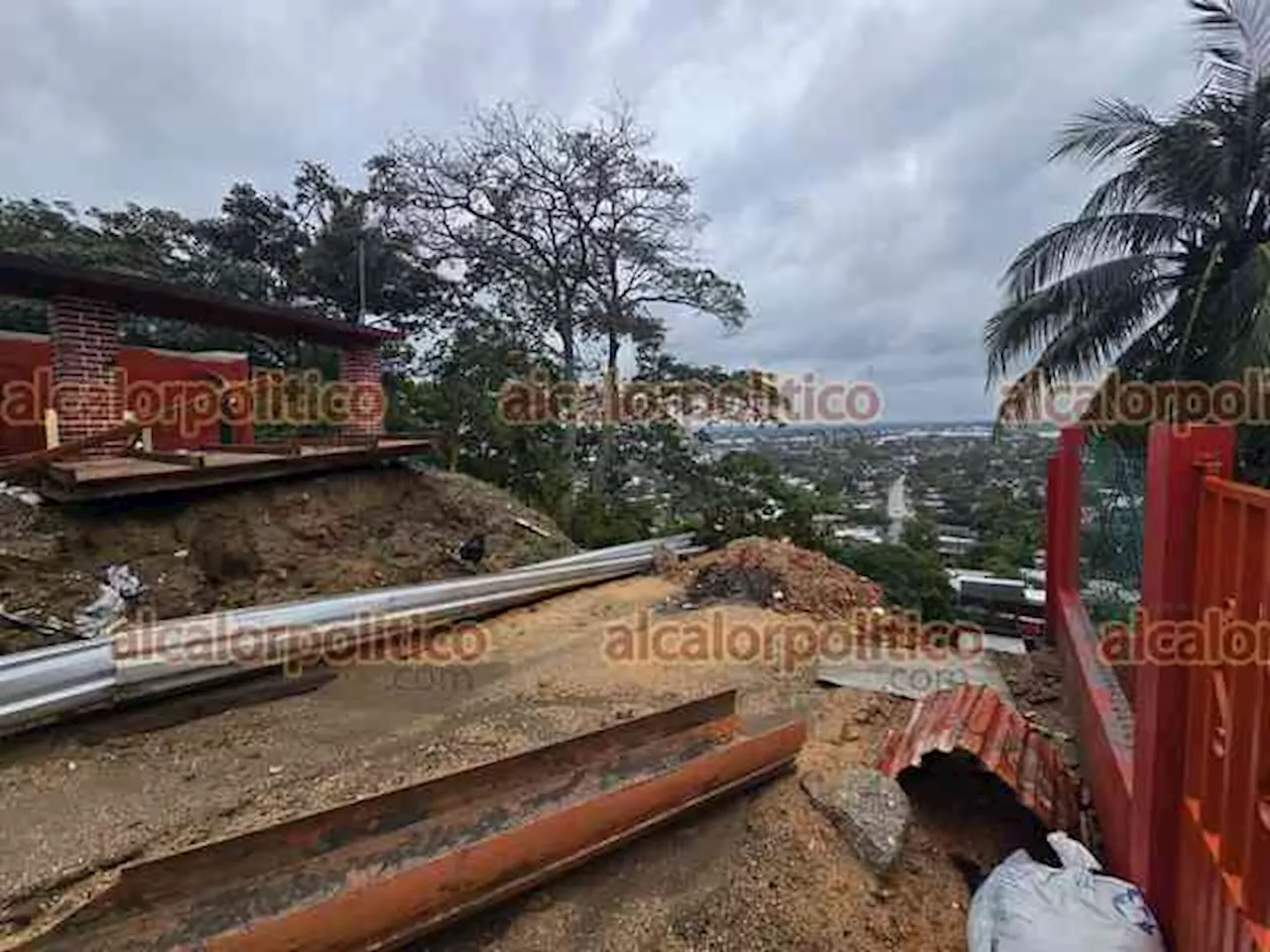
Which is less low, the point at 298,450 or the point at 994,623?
the point at 298,450

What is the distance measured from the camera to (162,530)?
18.9 ft

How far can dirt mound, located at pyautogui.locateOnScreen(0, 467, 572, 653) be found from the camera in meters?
4.97

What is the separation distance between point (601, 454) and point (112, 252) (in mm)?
9497

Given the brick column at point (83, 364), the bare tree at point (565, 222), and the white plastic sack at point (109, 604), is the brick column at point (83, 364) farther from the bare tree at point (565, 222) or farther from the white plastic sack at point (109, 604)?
the bare tree at point (565, 222)

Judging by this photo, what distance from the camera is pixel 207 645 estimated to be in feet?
13.0

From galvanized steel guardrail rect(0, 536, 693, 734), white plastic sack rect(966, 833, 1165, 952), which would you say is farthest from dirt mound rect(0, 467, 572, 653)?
white plastic sack rect(966, 833, 1165, 952)

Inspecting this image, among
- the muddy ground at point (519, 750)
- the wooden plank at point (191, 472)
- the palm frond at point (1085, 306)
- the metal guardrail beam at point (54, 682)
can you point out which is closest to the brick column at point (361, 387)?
the wooden plank at point (191, 472)

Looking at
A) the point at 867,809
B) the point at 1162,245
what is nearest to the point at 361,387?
the point at 867,809

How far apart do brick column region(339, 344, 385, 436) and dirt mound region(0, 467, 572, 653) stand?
1422mm

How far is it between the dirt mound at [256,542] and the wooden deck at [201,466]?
0.56 ft

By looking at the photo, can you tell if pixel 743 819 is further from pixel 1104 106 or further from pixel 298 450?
pixel 1104 106

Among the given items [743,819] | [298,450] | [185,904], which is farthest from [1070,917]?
[298,450]

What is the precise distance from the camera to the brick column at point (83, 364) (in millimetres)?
5926

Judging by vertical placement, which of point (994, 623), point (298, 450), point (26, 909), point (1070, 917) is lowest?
point (994, 623)
